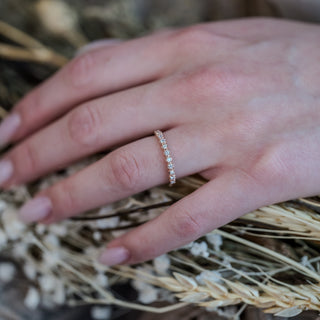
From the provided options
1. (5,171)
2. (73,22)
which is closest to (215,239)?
(5,171)

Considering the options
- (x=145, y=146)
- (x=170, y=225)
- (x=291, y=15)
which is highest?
(x=291, y=15)

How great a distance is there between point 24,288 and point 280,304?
1.84ft

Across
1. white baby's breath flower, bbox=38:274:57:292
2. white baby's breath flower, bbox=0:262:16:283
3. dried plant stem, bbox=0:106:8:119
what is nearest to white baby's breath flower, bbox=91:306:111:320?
white baby's breath flower, bbox=38:274:57:292

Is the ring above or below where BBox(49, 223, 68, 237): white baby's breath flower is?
above

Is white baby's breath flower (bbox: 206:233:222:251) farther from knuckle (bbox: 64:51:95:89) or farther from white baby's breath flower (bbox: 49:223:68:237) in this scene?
knuckle (bbox: 64:51:95:89)

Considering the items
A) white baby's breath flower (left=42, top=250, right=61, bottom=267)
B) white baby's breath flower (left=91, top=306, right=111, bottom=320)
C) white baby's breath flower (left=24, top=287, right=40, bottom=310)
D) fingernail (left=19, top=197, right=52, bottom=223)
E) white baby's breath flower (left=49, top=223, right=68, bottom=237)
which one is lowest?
white baby's breath flower (left=91, top=306, right=111, bottom=320)

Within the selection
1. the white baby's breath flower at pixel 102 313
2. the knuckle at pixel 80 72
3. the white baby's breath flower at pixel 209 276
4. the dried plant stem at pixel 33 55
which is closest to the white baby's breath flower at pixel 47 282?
the white baby's breath flower at pixel 102 313

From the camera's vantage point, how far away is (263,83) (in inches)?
29.8

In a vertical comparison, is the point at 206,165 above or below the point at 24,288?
above

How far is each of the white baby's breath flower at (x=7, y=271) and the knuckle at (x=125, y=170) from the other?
336 mm

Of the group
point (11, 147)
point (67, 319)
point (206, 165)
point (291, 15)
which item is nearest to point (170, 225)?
point (206, 165)

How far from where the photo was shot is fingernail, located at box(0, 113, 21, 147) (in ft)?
3.07

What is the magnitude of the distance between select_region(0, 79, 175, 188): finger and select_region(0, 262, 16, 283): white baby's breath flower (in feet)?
0.65

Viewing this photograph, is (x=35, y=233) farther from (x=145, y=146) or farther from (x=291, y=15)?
(x=291, y=15)
